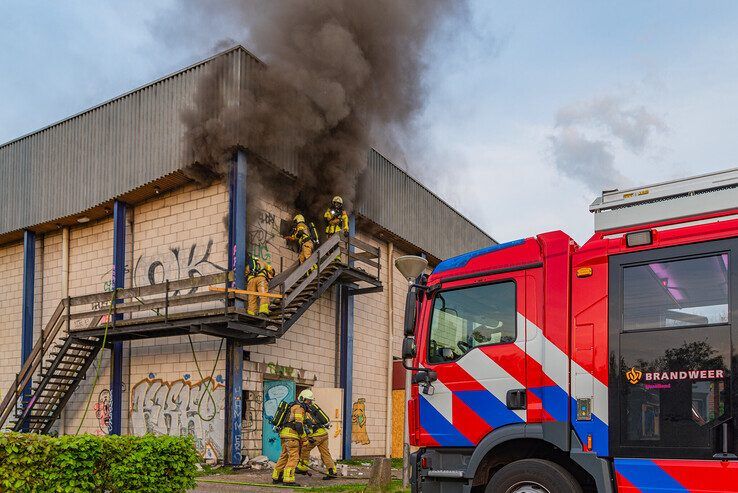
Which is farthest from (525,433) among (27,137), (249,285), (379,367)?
(27,137)

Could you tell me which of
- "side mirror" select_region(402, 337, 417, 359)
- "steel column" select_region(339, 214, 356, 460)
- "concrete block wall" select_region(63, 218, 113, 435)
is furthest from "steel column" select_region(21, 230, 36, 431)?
"side mirror" select_region(402, 337, 417, 359)

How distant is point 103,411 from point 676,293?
15.8 metres

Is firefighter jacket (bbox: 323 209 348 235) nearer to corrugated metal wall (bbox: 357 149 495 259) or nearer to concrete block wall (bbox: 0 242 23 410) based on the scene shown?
corrugated metal wall (bbox: 357 149 495 259)

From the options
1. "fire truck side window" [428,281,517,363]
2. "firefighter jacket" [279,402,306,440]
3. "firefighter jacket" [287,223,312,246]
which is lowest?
"firefighter jacket" [279,402,306,440]

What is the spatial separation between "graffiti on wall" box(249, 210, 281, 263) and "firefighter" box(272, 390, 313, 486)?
5.01 m

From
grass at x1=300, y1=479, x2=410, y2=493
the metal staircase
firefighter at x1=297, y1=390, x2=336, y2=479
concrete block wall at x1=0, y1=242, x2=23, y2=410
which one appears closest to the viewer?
grass at x1=300, y1=479, x2=410, y2=493

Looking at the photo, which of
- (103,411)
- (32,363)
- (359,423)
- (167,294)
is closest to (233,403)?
(167,294)

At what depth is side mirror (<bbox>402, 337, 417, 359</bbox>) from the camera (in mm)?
8099

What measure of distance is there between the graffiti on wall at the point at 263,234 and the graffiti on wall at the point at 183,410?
3.06 metres

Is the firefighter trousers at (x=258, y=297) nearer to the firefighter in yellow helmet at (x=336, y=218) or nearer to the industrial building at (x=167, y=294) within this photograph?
the industrial building at (x=167, y=294)

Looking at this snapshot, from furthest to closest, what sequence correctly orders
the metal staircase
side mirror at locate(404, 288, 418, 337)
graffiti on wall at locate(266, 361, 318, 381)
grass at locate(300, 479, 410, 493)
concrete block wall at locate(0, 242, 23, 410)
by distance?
1. concrete block wall at locate(0, 242, 23, 410)
2. graffiti on wall at locate(266, 361, 318, 381)
3. the metal staircase
4. grass at locate(300, 479, 410, 493)
5. side mirror at locate(404, 288, 418, 337)

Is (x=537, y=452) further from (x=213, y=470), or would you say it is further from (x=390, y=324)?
(x=390, y=324)

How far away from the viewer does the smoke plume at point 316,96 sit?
17750 mm

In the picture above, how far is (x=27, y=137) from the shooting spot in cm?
2209
